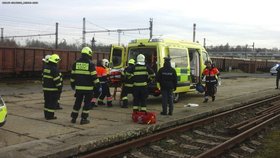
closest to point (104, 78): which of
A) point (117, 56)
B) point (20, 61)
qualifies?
point (117, 56)

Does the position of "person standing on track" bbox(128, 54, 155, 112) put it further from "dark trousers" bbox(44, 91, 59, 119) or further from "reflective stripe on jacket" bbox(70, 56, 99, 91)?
"dark trousers" bbox(44, 91, 59, 119)

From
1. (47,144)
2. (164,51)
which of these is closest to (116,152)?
(47,144)

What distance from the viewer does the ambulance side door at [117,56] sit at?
47.5 ft

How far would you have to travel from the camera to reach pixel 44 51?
26328mm

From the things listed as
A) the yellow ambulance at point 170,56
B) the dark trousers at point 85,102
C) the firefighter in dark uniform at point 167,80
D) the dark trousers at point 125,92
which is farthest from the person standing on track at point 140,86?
the yellow ambulance at point 170,56

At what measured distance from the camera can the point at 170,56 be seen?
13.6m

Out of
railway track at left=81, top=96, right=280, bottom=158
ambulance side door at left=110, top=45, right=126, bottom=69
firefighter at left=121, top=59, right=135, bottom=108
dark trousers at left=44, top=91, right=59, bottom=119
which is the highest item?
ambulance side door at left=110, top=45, right=126, bottom=69

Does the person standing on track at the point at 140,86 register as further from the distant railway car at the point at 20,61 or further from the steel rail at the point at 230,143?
the distant railway car at the point at 20,61

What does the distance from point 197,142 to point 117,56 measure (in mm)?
6628

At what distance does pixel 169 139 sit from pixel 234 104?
655cm

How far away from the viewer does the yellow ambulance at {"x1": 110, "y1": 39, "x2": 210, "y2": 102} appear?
13.3 meters

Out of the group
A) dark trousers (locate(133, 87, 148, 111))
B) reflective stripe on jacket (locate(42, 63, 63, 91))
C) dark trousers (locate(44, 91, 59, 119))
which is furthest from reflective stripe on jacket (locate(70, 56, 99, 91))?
dark trousers (locate(133, 87, 148, 111))

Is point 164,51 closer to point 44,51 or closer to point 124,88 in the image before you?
point 124,88

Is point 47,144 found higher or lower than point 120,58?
lower
